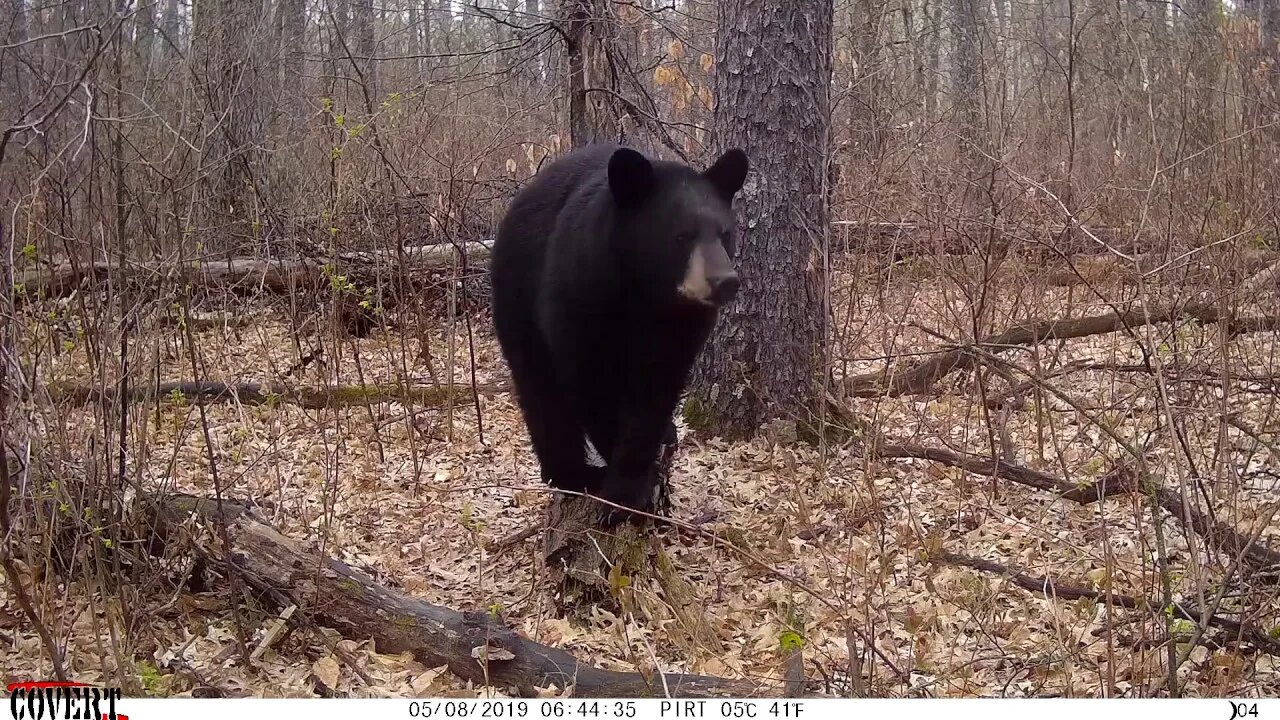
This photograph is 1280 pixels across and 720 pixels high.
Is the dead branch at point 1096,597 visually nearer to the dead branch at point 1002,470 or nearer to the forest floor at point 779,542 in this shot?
the forest floor at point 779,542

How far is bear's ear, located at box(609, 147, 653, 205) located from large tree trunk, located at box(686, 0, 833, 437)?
1.95 m

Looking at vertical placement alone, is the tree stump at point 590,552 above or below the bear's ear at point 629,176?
below

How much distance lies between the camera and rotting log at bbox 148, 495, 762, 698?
368 cm

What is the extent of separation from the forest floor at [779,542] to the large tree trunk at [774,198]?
422 millimetres

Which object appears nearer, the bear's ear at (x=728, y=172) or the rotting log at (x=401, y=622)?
the rotting log at (x=401, y=622)

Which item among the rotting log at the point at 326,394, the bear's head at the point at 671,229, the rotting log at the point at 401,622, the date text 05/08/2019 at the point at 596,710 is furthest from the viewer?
the rotting log at the point at 326,394

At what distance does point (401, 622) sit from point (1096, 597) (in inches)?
114

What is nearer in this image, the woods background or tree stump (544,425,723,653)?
the woods background

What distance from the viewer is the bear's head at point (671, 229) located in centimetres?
410

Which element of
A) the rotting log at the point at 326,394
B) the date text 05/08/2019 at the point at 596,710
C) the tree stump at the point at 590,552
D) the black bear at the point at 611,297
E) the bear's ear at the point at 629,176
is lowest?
the date text 05/08/2019 at the point at 596,710

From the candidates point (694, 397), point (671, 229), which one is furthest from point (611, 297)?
point (694, 397)

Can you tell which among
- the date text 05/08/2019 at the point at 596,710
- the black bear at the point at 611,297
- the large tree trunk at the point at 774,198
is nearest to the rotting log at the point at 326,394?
the black bear at the point at 611,297

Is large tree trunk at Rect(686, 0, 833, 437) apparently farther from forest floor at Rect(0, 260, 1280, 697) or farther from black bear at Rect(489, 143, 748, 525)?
black bear at Rect(489, 143, 748, 525)

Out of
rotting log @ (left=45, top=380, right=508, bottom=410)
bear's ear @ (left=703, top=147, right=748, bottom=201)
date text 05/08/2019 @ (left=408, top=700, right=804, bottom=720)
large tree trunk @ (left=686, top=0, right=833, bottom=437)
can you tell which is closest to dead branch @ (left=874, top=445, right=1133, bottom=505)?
large tree trunk @ (left=686, top=0, right=833, bottom=437)
